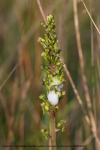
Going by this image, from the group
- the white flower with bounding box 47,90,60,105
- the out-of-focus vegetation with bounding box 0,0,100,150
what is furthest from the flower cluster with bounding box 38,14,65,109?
the out-of-focus vegetation with bounding box 0,0,100,150

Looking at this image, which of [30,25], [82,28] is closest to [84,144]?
[30,25]

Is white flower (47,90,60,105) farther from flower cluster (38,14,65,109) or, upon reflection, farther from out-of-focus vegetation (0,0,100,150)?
out-of-focus vegetation (0,0,100,150)

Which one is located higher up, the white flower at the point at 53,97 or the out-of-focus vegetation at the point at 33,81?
the out-of-focus vegetation at the point at 33,81

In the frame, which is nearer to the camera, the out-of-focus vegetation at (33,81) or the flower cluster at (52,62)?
the flower cluster at (52,62)

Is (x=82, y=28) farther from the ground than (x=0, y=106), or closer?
farther from the ground

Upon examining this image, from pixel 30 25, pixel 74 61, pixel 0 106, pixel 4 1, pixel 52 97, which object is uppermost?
pixel 4 1

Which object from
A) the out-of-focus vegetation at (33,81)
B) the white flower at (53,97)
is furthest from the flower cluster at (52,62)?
the out-of-focus vegetation at (33,81)

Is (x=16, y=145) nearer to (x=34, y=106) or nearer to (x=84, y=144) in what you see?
(x=34, y=106)

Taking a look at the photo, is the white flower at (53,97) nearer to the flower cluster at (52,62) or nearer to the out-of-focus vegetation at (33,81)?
the flower cluster at (52,62)
